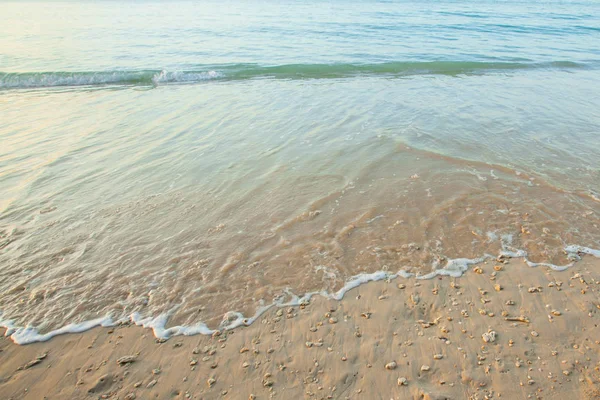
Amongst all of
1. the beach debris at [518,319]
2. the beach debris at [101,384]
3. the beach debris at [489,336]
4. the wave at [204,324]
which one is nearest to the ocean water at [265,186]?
the wave at [204,324]

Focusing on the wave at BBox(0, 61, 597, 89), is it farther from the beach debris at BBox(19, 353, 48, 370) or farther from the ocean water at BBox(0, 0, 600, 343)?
the beach debris at BBox(19, 353, 48, 370)

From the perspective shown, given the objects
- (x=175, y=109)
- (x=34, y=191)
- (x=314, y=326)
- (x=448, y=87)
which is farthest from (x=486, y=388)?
(x=448, y=87)

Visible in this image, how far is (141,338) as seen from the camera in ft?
11.8

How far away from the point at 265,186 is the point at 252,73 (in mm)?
11576

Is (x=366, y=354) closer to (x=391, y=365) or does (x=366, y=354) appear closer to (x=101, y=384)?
(x=391, y=365)

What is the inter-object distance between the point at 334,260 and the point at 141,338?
2436mm

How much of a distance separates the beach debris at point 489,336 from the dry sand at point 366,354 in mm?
11

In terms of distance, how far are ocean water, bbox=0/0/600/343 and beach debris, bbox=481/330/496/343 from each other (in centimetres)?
96

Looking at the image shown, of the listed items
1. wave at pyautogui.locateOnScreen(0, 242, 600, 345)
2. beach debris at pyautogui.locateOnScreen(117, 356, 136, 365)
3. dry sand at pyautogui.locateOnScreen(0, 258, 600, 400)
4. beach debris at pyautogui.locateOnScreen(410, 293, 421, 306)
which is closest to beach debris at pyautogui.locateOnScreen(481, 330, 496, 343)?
dry sand at pyautogui.locateOnScreen(0, 258, 600, 400)

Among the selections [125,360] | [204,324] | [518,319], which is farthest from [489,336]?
[125,360]

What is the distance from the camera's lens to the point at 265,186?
6.43 m

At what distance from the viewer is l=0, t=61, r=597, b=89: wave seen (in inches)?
603

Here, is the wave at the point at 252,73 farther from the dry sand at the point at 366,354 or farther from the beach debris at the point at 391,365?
the beach debris at the point at 391,365

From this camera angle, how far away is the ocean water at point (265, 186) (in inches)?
168
